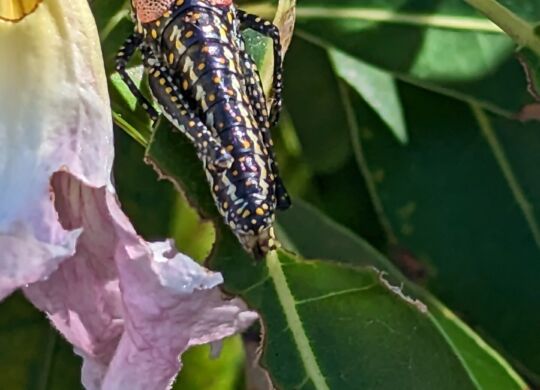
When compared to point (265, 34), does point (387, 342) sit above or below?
below

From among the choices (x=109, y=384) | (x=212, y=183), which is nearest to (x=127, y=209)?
(x=212, y=183)

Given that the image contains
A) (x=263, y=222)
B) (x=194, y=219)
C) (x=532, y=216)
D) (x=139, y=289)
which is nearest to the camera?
(x=139, y=289)

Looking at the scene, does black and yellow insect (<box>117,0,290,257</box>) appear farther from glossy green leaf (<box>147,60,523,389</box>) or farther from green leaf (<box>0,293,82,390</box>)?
green leaf (<box>0,293,82,390</box>)

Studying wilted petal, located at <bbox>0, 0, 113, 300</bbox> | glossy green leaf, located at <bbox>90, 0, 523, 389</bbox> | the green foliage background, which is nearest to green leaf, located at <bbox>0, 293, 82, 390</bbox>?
the green foliage background

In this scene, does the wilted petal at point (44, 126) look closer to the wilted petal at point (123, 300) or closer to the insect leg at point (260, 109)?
Answer: the wilted petal at point (123, 300)

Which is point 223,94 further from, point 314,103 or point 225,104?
point 314,103

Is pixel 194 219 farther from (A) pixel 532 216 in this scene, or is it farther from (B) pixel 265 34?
(A) pixel 532 216

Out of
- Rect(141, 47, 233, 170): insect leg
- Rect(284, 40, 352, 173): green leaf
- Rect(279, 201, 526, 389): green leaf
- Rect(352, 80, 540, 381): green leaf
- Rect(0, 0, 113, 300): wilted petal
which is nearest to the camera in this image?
Rect(0, 0, 113, 300): wilted petal
